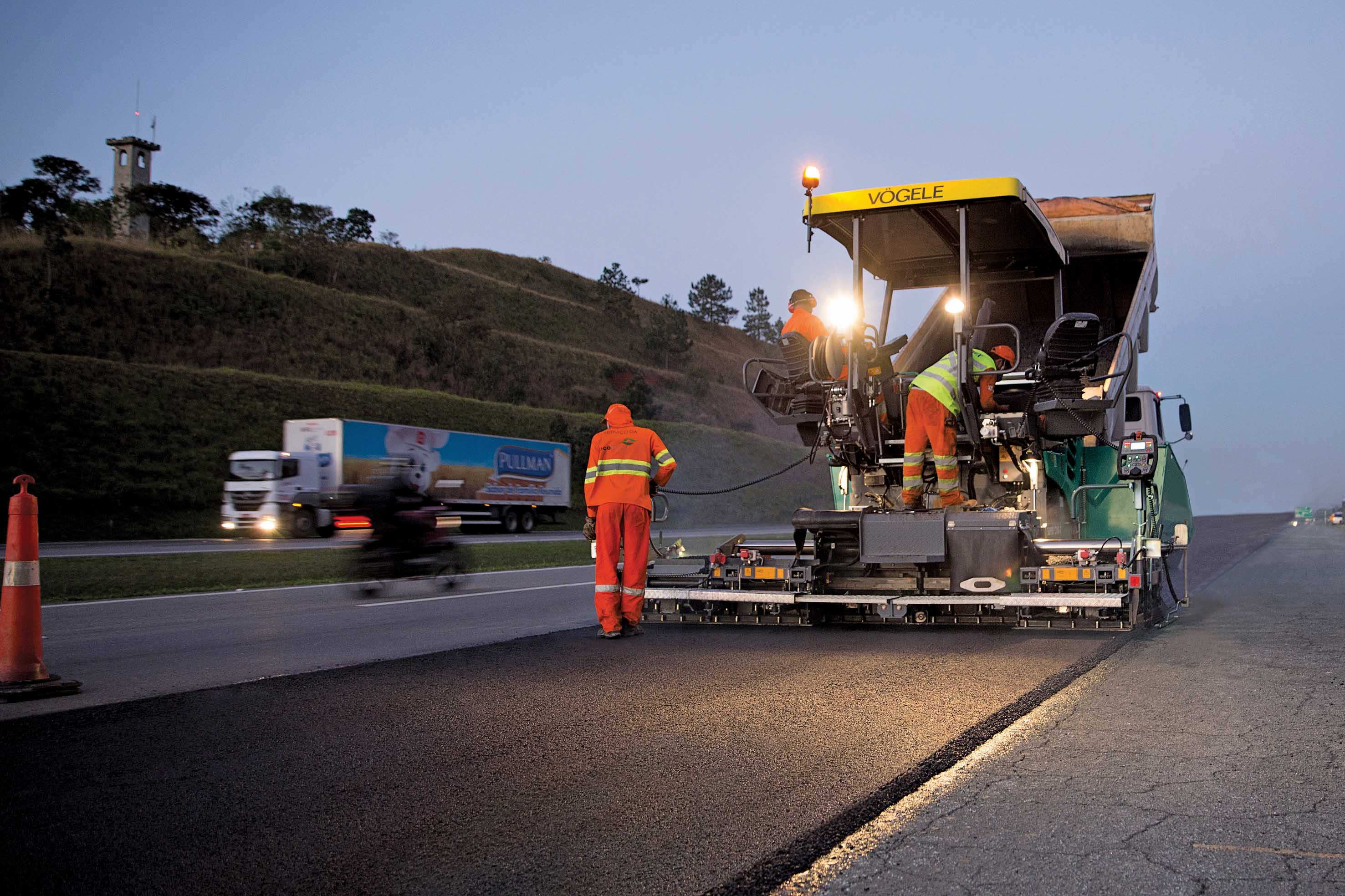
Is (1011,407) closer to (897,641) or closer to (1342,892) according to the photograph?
(897,641)

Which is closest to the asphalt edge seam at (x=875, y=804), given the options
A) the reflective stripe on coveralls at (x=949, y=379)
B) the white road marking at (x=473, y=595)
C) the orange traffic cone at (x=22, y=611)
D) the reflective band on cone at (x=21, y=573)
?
the reflective stripe on coveralls at (x=949, y=379)

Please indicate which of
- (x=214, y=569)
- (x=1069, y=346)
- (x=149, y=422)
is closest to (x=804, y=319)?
Result: (x=1069, y=346)

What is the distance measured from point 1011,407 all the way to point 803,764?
486 cm

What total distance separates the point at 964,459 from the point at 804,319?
171 cm

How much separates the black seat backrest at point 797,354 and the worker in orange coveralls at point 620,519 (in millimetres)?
1266

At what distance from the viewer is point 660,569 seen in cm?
916

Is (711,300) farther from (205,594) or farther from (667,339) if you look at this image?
(205,594)

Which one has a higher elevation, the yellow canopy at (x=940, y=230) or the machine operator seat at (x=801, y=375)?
the yellow canopy at (x=940, y=230)

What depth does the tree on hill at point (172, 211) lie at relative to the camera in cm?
5553

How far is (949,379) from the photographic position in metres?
8.13

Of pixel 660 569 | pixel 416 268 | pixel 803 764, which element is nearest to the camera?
pixel 803 764

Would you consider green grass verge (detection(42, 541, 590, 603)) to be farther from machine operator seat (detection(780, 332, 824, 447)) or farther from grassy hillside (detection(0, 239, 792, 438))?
grassy hillside (detection(0, 239, 792, 438))

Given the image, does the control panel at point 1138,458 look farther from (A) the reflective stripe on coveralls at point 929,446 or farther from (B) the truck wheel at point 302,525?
(B) the truck wheel at point 302,525

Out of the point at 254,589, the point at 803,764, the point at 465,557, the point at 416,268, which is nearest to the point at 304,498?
the point at 254,589
